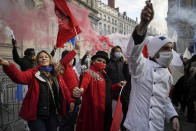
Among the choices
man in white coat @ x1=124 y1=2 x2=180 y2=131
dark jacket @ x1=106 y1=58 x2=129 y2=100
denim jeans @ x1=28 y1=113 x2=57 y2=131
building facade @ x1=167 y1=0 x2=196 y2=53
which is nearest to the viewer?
man in white coat @ x1=124 y1=2 x2=180 y2=131

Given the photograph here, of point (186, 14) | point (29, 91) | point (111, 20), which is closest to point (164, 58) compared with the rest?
point (29, 91)

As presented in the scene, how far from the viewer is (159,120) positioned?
2525 mm

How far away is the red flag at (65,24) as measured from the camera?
14.3 ft

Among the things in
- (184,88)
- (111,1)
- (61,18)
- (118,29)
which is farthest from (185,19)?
(118,29)

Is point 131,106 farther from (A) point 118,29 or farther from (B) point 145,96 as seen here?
(A) point 118,29

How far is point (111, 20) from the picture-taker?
73562mm

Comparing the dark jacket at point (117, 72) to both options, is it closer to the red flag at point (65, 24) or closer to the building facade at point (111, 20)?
the red flag at point (65, 24)

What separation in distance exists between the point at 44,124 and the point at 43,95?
0.47 meters

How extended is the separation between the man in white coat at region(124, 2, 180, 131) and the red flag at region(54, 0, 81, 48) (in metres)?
2.07

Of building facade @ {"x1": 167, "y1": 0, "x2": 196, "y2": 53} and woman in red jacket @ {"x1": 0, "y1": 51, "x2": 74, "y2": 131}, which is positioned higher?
building facade @ {"x1": 167, "y1": 0, "x2": 196, "y2": 53}

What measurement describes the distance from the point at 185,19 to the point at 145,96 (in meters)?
27.3

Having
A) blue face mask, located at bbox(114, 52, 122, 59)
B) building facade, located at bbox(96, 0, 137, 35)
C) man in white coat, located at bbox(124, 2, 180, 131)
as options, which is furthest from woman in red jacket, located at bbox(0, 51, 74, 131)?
building facade, located at bbox(96, 0, 137, 35)

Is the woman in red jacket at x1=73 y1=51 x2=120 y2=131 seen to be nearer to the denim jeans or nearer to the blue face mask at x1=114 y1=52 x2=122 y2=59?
the denim jeans

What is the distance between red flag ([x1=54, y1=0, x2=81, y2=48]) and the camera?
4.36 meters
